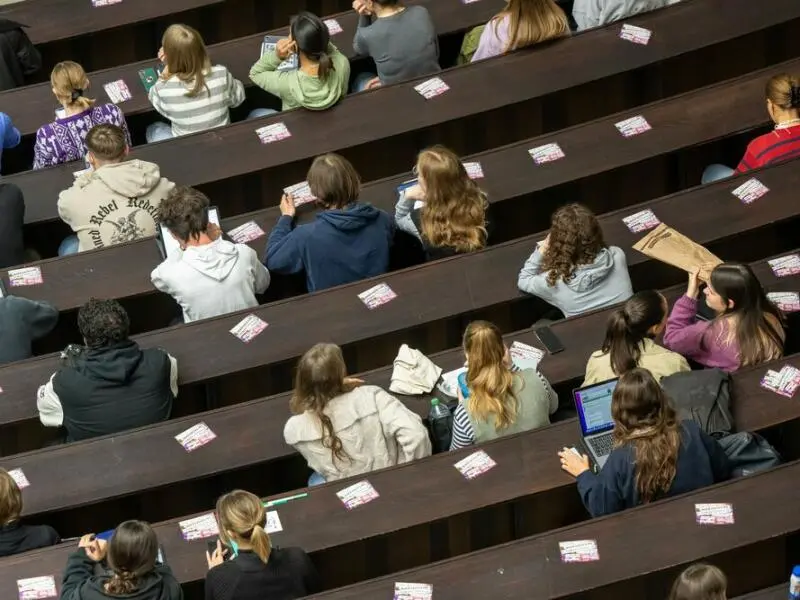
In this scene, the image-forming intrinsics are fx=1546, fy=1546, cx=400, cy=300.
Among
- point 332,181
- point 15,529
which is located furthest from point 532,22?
point 15,529

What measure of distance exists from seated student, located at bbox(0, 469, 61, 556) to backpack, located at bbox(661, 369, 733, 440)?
2.21 meters

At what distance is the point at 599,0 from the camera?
713 centimetres

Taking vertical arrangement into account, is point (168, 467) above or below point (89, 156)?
below

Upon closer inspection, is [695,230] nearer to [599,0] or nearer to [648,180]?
[648,180]

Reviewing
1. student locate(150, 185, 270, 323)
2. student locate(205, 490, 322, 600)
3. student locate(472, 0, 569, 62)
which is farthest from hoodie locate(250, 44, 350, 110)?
student locate(205, 490, 322, 600)

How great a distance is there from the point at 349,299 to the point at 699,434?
158 centimetres

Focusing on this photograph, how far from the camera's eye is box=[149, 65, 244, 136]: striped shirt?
6.85 meters

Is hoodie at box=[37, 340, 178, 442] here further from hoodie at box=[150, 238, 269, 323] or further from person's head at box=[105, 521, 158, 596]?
person's head at box=[105, 521, 158, 596]

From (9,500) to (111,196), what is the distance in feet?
5.68

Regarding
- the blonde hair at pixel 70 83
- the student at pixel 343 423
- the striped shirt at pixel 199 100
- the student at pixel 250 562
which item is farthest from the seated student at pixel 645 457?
the blonde hair at pixel 70 83

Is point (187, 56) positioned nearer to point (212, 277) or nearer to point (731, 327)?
point (212, 277)

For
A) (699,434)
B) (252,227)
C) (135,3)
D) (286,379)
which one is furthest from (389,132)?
(699,434)

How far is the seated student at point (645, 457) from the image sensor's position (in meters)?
4.96

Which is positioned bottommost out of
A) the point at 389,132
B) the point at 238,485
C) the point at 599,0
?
the point at 238,485
